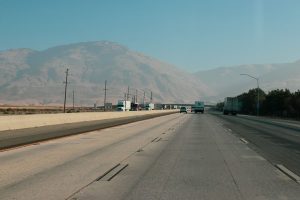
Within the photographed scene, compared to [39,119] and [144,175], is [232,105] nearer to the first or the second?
[39,119]

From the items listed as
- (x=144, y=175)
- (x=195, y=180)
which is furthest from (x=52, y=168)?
(x=195, y=180)

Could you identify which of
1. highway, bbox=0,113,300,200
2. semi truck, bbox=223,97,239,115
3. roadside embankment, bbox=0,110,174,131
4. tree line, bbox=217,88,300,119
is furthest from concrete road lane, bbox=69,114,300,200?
semi truck, bbox=223,97,239,115

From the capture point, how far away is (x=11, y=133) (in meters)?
28.0

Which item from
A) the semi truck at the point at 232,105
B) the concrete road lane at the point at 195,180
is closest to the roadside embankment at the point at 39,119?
the concrete road lane at the point at 195,180

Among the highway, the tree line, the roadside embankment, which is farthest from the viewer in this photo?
the tree line

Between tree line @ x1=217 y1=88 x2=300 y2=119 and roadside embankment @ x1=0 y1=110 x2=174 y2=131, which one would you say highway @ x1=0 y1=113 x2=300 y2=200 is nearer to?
roadside embankment @ x1=0 y1=110 x2=174 y2=131

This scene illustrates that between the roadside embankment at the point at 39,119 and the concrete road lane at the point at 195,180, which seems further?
the roadside embankment at the point at 39,119

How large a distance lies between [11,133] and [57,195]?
1943 centimetres

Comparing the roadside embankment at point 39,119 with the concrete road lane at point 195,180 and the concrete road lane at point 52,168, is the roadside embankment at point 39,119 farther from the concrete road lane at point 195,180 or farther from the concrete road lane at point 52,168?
the concrete road lane at point 195,180

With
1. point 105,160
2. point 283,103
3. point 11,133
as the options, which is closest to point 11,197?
point 105,160

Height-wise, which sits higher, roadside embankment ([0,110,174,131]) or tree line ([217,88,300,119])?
tree line ([217,88,300,119])

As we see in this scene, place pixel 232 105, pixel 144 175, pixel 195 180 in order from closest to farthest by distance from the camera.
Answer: pixel 195 180 → pixel 144 175 → pixel 232 105

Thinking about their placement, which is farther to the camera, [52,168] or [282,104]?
[282,104]

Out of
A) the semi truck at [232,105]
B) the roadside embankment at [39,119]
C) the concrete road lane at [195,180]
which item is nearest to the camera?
the concrete road lane at [195,180]
